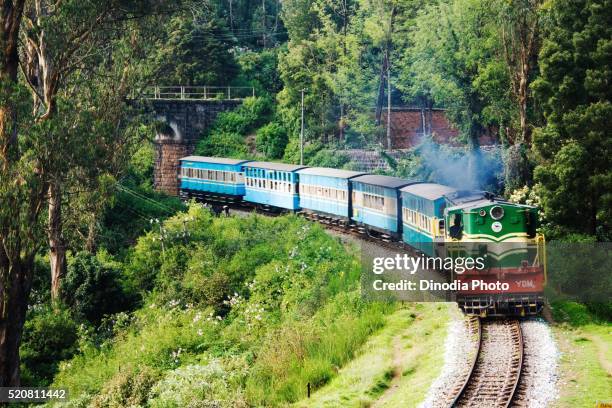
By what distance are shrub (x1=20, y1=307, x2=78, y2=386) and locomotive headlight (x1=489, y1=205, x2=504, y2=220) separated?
51.1 ft

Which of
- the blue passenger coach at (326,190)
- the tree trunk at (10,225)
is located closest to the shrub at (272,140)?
the blue passenger coach at (326,190)

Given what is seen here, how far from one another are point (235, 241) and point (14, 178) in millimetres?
12059

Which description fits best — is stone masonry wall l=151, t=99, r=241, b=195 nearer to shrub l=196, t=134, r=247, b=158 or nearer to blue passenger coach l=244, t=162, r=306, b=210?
shrub l=196, t=134, r=247, b=158

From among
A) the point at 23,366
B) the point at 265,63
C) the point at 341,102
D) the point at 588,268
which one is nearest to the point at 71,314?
the point at 23,366

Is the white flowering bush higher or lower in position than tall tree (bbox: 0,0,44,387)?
lower

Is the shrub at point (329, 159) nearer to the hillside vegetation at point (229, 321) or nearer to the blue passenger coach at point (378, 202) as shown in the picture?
the hillside vegetation at point (229, 321)

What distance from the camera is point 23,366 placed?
28.8 meters

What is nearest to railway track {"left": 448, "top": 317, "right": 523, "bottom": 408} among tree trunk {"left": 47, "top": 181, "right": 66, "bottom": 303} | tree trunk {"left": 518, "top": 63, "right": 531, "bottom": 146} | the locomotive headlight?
the locomotive headlight

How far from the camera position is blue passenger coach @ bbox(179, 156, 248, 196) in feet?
157

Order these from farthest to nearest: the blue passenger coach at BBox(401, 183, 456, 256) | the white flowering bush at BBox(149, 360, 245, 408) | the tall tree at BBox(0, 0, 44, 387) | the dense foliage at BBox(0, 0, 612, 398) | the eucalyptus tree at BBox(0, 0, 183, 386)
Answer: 1. the blue passenger coach at BBox(401, 183, 456, 256)
2. the eucalyptus tree at BBox(0, 0, 183, 386)
3. the tall tree at BBox(0, 0, 44, 387)
4. the dense foliage at BBox(0, 0, 612, 398)
5. the white flowering bush at BBox(149, 360, 245, 408)

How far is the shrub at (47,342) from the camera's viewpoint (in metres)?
29.0

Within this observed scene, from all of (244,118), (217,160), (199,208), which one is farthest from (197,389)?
(244,118)

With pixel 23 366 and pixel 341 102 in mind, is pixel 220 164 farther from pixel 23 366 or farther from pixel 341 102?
pixel 23 366

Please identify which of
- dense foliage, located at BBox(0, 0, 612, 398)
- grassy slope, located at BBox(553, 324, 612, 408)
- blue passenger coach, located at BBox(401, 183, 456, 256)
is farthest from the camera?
blue passenger coach, located at BBox(401, 183, 456, 256)
